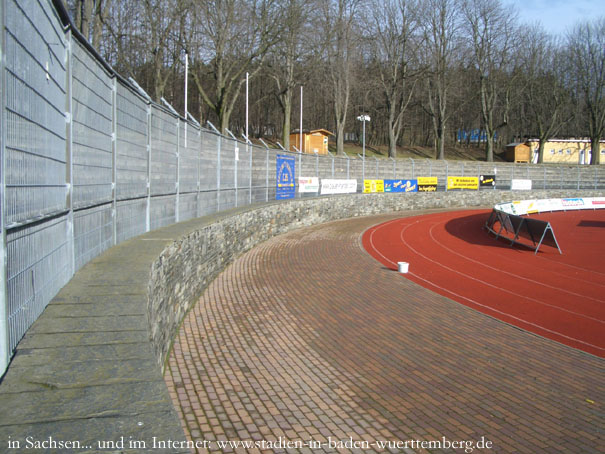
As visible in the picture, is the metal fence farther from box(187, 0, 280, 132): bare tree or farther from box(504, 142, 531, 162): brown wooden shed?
box(504, 142, 531, 162): brown wooden shed

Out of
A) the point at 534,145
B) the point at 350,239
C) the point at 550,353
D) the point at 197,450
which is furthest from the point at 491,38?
the point at 197,450

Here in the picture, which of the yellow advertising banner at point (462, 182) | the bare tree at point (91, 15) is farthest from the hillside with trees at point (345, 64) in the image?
the yellow advertising banner at point (462, 182)

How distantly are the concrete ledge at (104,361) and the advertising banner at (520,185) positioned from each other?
44.2 meters

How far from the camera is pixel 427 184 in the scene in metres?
41.4

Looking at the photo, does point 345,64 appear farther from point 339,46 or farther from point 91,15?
point 91,15

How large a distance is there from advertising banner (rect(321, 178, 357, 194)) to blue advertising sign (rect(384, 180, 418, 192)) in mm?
4485

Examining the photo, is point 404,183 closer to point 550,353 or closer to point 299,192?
point 299,192

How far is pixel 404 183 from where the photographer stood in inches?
1565

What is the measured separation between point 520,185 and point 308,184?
2803 cm

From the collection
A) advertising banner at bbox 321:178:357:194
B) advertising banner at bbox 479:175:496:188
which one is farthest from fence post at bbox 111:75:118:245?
advertising banner at bbox 479:175:496:188

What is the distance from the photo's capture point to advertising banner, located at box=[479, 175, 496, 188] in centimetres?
4572

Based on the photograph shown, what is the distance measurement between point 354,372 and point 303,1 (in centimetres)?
3473

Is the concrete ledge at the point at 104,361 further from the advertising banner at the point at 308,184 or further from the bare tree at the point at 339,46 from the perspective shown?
the bare tree at the point at 339,46

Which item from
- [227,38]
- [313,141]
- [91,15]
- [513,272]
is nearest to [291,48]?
[227,38]
